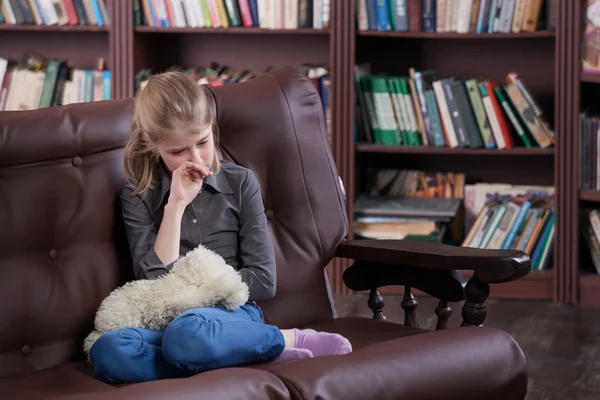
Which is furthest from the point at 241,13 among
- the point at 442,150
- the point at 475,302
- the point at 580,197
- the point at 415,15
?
the point at 475,302

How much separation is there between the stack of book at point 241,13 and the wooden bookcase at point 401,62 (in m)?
0.04

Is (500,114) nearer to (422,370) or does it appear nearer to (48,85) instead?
(48,85)

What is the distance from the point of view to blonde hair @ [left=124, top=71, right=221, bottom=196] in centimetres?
216

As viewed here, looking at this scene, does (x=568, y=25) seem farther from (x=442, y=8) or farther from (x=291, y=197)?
(x=291, y=197)

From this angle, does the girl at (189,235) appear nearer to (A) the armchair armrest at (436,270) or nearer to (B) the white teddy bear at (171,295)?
(B) the white teddy bear at (171,295)

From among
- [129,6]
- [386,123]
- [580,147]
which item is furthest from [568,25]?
[129,6]

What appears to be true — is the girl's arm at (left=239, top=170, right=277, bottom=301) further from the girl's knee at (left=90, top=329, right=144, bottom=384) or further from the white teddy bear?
the girl's knee at (left=90, top=329, right=144, bottom=384)

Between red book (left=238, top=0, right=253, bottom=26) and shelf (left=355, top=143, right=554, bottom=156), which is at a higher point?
red book (left=238, top=0, right=253, bottom=26)

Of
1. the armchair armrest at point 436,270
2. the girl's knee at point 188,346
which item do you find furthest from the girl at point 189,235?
the armchair armrest at point 436,270

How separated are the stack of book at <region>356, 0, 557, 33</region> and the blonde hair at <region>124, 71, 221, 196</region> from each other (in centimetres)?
196

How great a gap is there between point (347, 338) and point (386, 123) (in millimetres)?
2058

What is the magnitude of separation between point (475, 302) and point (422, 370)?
1.09 ft

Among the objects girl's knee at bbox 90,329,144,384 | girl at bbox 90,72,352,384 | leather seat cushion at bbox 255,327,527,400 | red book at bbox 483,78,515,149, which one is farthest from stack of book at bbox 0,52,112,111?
leather seat cushion at bbox 255,327,527,400

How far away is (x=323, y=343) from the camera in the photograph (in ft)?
6.88
